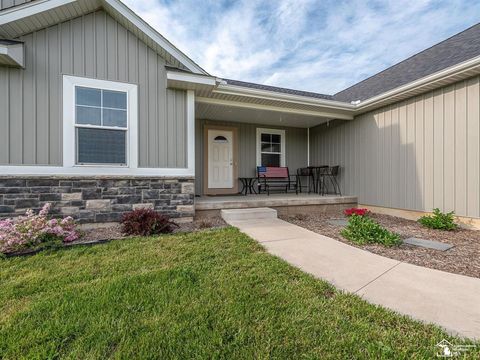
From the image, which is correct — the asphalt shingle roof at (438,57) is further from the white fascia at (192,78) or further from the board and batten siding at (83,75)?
the board and batten siding at (83,75)

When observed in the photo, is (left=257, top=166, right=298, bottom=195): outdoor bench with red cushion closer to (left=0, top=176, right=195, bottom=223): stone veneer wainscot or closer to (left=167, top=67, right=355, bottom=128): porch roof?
(left=167, top=67, right=355, bottom=128): porch roof

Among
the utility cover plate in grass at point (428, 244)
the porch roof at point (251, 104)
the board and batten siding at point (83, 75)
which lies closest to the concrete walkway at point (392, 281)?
the utility cover plate in grass at point (428, 244)

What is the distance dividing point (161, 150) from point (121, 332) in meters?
3.40

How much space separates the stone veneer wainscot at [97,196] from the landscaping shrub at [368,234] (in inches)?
112

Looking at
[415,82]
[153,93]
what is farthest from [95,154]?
[415,82]

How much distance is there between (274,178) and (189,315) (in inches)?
236

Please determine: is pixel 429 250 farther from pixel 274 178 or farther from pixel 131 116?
pixel 131 116

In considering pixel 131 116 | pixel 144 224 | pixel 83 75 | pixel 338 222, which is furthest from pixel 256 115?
pixel 144 224

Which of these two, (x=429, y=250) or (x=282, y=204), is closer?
(x=429, y=250)

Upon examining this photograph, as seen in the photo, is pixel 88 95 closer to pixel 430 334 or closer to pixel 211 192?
pixel 211 192

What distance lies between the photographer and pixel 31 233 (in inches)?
118

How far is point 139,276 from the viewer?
86.7 inches

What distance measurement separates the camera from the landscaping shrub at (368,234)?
3281mm

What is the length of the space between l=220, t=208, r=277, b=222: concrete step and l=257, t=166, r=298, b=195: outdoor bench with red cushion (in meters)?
2.06
